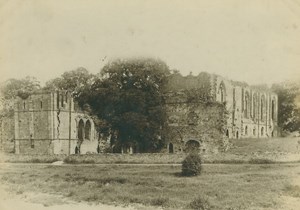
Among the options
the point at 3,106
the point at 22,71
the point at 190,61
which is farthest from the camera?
the point at 3,106

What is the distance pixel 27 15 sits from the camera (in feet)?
9.95

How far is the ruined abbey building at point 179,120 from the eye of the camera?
17.2 ft

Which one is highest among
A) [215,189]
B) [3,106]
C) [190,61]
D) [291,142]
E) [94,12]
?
[94,12]

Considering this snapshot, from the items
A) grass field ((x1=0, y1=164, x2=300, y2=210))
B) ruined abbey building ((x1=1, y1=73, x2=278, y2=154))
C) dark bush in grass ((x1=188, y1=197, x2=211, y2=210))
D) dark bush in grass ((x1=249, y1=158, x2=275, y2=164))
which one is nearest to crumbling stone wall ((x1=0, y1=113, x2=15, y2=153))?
grass field ((x1=0, y1=164, x2=300, y2=210))

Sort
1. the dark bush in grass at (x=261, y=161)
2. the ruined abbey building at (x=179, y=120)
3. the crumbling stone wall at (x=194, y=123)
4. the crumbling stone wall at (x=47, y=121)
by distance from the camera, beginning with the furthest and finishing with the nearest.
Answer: the crumbling stone wall at (x=194, y=123), the ruined abbey building at (x=179, y=120), the crumbling stone wall at (x=47, y=121), the dark bush in grass at (x=261, y=161)

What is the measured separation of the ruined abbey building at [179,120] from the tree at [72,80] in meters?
0.45

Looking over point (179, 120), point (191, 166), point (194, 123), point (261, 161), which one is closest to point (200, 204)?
point (191, 166)

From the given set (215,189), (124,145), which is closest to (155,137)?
(124,145)

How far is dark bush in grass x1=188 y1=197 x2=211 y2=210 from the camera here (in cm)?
290

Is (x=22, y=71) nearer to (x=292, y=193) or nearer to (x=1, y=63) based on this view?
(x=1, y=63)

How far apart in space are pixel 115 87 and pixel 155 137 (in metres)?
1.37

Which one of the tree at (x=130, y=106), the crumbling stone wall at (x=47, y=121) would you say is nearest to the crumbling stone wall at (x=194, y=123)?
the tree at (x=130, y=106)

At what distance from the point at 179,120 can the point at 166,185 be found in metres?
2.75

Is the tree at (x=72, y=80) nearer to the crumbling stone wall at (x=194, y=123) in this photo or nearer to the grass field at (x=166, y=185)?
the grass field at (x=166, y=185)
